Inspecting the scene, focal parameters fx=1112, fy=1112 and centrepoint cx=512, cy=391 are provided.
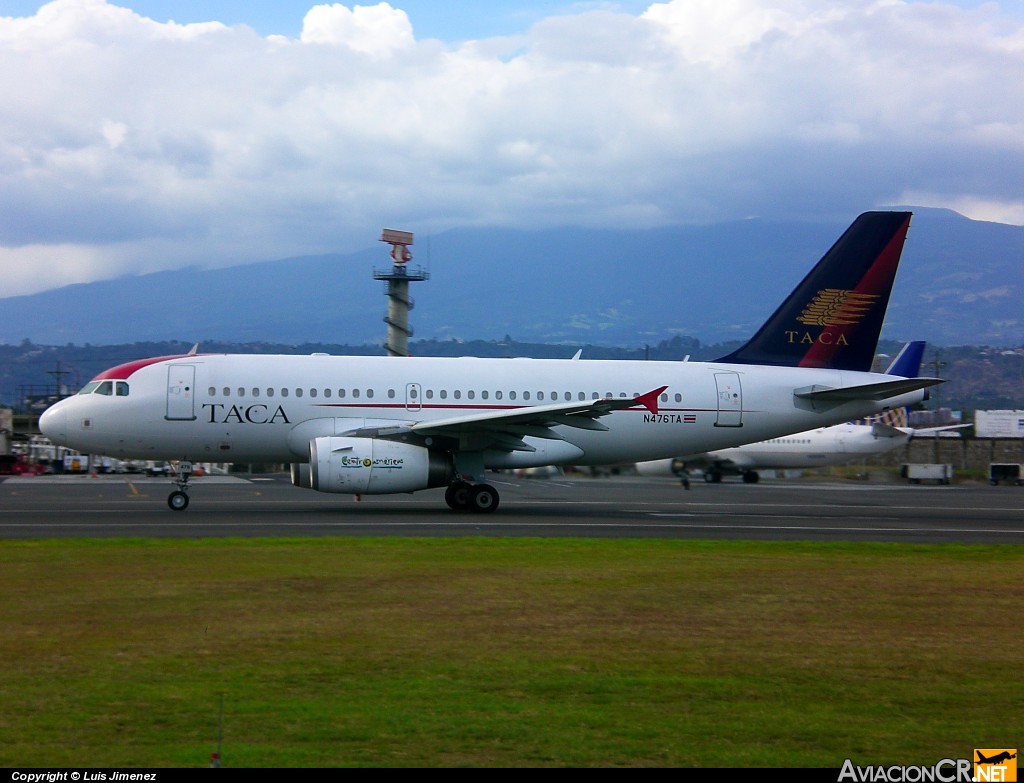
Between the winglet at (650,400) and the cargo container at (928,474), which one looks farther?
the cargo container at (928,474)

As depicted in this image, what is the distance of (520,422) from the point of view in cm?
2509

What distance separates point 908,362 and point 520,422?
20091mm

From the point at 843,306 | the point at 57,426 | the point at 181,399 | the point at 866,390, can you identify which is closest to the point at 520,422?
the point at 181,399

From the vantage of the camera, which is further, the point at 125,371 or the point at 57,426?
the point at 125,371

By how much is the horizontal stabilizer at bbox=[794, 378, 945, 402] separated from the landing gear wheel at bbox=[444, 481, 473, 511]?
8959 millimetres

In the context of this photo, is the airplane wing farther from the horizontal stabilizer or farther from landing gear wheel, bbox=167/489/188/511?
landing gear wheel, bbox=167/489/188/511

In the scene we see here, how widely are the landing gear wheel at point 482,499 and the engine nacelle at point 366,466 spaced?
132 centimetres

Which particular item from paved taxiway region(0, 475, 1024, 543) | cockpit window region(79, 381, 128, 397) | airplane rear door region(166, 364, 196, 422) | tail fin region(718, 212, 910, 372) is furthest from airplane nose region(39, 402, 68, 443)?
tail fin region(718, 212, 910, 372)

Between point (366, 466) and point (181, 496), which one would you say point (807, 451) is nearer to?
point (366, 466)

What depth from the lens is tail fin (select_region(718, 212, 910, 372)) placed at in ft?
94.7

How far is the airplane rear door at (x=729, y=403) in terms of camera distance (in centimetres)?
2806

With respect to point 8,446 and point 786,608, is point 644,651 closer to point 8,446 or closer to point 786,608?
point 786,608

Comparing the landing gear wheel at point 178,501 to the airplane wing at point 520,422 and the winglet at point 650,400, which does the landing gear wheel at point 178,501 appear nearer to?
the airplane wing at point 520,422

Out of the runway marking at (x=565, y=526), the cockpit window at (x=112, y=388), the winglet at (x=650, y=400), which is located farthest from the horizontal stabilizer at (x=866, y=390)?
the cockpit window at (x=112, y=388)
